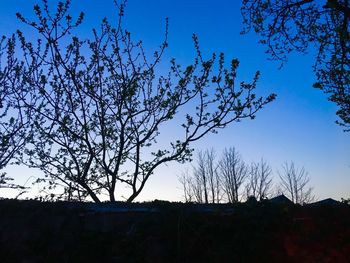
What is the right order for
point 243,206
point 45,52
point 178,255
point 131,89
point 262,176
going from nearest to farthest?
1. point 178,255
2. point 243,206
3. point 45,52
4. point 131,89
5. point 262,176

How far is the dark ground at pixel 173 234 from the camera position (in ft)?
8.93

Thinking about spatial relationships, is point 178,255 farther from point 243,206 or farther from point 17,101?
point 17,101

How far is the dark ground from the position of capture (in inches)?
107

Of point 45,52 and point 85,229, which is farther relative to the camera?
point 45,52

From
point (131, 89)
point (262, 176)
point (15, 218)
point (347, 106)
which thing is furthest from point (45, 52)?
point (262, 176)

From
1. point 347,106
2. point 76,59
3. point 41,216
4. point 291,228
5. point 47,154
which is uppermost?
point 76,59

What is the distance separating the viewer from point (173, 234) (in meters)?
2.79

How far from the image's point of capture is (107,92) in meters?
10.7

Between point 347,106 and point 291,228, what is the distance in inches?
395

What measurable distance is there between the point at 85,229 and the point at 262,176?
1426 inches

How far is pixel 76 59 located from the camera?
10.3 meters

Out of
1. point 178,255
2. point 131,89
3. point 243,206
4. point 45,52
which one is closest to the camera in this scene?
point 178,255

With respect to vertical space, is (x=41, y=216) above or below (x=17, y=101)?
below

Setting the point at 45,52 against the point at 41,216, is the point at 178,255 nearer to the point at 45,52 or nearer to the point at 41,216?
the point at 41,216
